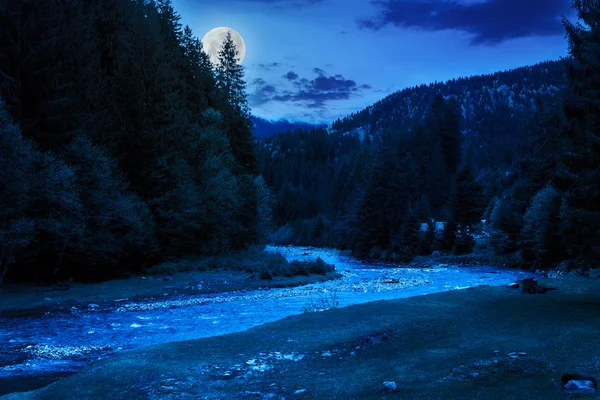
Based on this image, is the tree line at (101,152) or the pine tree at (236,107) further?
the pine tree at (236,107)

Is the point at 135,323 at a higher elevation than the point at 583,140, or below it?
below

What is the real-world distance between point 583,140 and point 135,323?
77.0 ft

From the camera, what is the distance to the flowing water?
17734 millimetres

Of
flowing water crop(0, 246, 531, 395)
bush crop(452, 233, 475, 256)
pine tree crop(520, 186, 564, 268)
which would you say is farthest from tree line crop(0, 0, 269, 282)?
pine tree crop(520, 186, 564, 268)

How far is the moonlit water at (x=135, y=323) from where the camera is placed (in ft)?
61.5

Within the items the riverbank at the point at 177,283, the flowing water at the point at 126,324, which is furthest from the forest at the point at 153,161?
the flowing water at the point at 126,324

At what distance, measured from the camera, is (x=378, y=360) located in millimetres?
15469

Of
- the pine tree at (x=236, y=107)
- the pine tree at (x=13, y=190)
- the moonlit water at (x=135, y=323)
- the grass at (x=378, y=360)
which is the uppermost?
the pine tree at (x=236, y=107)

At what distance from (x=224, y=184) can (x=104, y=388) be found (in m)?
47.3

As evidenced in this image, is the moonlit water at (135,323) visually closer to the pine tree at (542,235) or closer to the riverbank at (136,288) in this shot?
the riverbank at (136,288)

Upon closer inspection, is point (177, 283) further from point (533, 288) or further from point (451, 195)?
point (451, 195)

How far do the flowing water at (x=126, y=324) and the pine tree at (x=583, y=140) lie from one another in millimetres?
15412

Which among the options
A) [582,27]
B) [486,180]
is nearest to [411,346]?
A: [582,27]

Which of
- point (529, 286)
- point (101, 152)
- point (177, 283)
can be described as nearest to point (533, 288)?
point (529, 286)
